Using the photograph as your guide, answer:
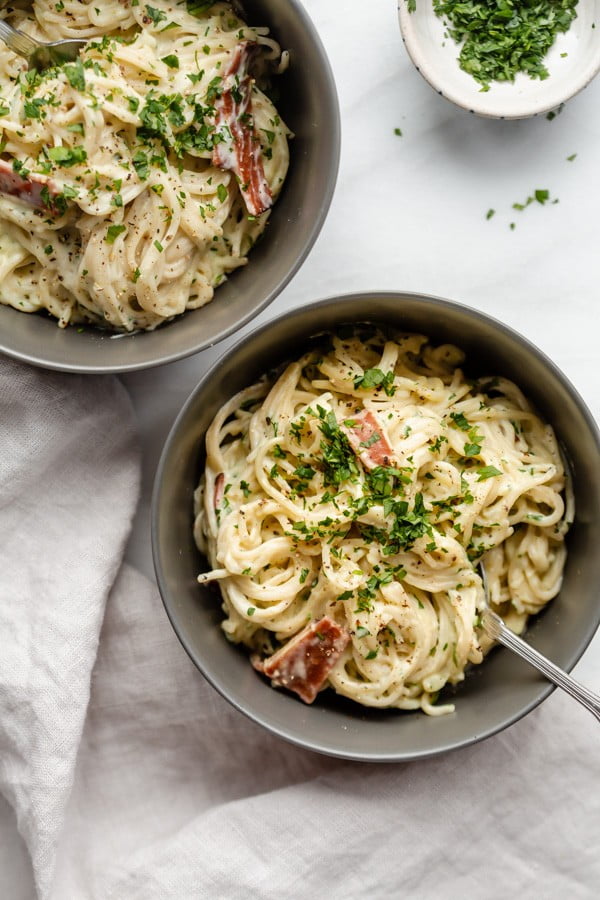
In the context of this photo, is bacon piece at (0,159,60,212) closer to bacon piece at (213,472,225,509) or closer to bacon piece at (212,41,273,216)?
bacon piece at (212,41,273,216)

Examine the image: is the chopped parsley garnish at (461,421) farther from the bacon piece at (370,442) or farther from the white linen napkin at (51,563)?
the white linen napkin at (51,563)

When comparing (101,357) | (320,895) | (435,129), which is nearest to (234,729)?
(320,895)

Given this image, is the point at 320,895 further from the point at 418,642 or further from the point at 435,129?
the point at 435,129

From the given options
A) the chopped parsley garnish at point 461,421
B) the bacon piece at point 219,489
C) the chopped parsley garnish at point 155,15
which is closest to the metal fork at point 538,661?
the chopped parsley garnish at point 461,421

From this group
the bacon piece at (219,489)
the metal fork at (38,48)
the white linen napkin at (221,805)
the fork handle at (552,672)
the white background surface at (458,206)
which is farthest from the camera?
the white background surface at (458,206)

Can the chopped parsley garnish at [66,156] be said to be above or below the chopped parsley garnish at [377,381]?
above

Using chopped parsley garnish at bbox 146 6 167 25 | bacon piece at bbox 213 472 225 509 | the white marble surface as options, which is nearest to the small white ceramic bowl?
the white marble surface
